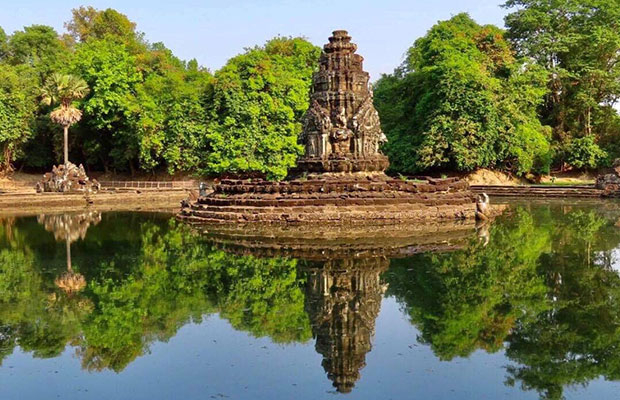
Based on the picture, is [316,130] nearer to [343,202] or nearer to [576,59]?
[343,202]

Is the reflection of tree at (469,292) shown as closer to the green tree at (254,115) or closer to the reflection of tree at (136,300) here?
the reflection of tree at (136,300)

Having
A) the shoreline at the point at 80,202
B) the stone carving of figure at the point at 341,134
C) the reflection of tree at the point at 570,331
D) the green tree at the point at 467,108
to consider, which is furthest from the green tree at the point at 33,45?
the reflection of tree at the point at 570,331

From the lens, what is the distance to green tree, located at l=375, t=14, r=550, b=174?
126ft

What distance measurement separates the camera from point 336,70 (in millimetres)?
24703

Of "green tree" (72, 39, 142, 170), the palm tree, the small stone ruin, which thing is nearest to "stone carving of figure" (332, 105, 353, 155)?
the small stone ruin

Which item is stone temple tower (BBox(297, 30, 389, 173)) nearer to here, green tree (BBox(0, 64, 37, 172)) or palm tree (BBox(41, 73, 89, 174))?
palm tree (BBox(41, 73, 89, 174))

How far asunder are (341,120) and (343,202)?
5107 millimetres

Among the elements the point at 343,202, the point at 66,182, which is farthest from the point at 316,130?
the point at 66,182

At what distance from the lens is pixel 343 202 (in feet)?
66.0

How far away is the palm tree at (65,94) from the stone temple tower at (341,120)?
1934cm

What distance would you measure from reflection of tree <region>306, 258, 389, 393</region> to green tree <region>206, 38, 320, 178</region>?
2791 cm

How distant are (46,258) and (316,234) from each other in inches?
292

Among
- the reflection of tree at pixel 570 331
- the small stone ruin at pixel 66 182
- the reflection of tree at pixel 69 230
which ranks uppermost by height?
the small stone ruin at pixel 66 182

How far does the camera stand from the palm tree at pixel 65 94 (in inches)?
1457
